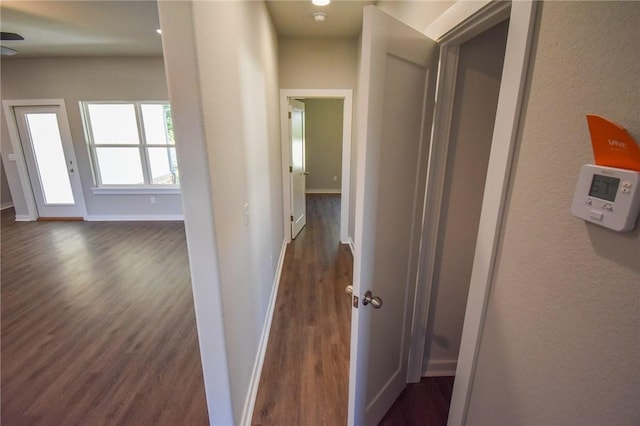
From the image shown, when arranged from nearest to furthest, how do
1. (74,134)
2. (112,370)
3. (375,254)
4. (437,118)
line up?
(375,254)
(437,118)
(112,370)
(74,134)

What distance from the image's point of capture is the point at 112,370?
6.35 ft

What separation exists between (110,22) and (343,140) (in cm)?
→ 284

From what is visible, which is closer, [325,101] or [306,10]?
[306,10]

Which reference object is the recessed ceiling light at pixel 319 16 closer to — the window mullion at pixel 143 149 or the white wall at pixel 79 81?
the white wall at pixel 79 81

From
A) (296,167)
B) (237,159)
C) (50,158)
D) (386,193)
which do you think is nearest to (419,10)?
(386,193)

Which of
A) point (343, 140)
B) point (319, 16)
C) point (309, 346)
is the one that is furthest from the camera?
point (343, 140)

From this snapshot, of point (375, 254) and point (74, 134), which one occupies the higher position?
point (74, 134)

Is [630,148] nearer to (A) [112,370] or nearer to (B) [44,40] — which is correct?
(A) [112,370]

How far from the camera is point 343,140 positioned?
3.77m

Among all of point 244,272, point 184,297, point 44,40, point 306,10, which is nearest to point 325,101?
point 306,10

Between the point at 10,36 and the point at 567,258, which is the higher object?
the point at 10,36

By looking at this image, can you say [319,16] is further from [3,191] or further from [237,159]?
[3,191]

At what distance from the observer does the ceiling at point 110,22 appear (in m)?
2.58

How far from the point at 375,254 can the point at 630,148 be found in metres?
0.85
